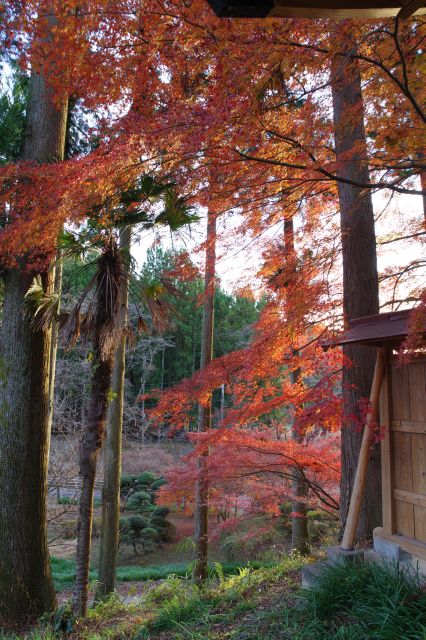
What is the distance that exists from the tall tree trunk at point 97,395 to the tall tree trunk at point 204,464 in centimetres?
174

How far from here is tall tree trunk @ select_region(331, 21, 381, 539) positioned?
5531 millimetres

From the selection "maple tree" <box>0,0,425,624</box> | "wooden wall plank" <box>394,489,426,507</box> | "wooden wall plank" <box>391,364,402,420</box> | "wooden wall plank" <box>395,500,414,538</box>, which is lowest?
"wooden wall plank" <box>395,500,414,538</box>

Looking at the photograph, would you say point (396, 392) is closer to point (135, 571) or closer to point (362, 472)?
point (362, 472)

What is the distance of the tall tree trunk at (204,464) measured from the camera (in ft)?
26.7

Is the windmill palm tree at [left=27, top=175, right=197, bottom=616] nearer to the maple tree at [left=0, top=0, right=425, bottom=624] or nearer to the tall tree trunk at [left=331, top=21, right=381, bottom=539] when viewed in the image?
the maple tree at [left=0, top=0, right=425, bottom=624]

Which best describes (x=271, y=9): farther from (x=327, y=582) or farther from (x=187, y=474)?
(x=187, y=474)

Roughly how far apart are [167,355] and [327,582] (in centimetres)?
2811

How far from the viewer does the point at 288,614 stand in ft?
13.5

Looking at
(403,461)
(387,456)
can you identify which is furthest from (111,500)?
(403,461)

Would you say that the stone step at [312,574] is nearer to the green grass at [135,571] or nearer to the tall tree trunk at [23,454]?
the tall tree trunk at [23,454]

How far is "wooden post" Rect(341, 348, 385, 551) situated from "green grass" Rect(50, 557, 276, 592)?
8286mm

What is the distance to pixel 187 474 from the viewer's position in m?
9.26

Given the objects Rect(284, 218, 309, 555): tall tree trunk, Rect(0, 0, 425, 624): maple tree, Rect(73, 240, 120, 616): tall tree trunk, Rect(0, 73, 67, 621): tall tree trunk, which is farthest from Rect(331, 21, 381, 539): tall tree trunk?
Rect(0, 73, 67, 621): tall tree trunk

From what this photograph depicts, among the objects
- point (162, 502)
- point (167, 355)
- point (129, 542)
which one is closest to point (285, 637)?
point (162, 502)
